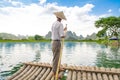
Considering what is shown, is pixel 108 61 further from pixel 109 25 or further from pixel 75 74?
pixel 109 25

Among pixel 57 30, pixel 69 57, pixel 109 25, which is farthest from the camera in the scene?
pixel 109 25

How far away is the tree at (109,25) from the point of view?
8862 cm

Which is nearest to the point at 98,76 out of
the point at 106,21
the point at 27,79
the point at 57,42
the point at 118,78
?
the point at 118,78

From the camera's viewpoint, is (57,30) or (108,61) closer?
(57,30)

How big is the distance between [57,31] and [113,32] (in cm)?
8215

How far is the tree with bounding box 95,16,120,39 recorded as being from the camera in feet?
291

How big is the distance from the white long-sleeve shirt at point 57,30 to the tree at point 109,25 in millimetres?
79141

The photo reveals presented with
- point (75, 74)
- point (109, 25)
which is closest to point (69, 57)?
point (75, 74)

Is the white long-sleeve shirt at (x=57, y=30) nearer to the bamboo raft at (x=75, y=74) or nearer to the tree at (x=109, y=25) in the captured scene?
the bamboo raft at (x=75, y=74)

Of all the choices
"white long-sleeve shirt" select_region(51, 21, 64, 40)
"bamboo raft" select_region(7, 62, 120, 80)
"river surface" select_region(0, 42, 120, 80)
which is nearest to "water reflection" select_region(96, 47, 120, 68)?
"river surface" select_region(0, 42, 120, 80)

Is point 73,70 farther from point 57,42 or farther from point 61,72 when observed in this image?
point 57,42

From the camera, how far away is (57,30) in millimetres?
11750

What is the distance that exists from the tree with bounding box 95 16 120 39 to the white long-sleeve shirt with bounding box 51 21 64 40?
260 ft

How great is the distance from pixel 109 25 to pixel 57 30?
264ft
